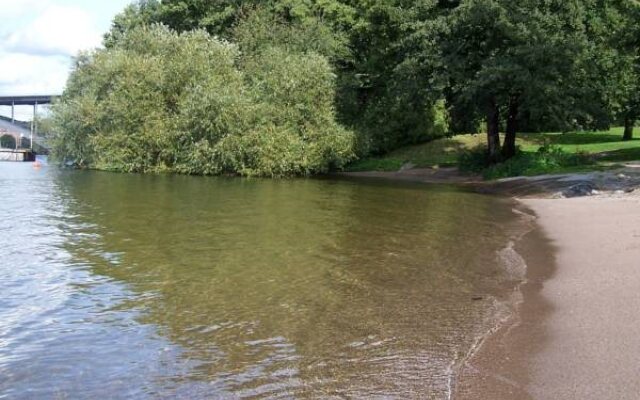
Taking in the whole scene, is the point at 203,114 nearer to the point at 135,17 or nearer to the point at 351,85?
the point at 351,85

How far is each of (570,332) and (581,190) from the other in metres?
19.9

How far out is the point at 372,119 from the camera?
51781 mm

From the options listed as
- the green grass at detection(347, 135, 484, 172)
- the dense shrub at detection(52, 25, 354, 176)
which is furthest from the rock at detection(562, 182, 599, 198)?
the dense shrub at detection(52, 25, 354, 176)

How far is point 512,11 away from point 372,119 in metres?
17.8

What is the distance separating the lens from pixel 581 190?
26328 mm

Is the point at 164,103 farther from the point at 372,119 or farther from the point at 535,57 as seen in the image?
the point at 535,57

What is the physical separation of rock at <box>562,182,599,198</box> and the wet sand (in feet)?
37.1

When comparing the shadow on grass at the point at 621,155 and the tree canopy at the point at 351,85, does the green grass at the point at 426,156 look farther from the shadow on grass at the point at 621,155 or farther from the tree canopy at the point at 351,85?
the shadow on grass at the point at 621,155

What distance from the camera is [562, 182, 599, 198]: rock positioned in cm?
2598

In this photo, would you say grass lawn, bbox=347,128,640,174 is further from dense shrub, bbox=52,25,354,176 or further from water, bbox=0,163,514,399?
water, bbox=0,163,514,399

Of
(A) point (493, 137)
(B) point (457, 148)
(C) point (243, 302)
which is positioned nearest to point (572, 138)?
(B) point (457, 148)

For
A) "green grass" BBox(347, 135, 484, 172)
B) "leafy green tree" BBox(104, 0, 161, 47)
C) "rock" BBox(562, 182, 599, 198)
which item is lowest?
"rock" BBox(562, 182, 599, 198)

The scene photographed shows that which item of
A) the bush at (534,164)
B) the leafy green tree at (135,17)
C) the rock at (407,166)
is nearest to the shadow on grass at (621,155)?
the bush at (534,164)

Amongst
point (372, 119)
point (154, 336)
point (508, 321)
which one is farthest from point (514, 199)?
point (372, 119)
